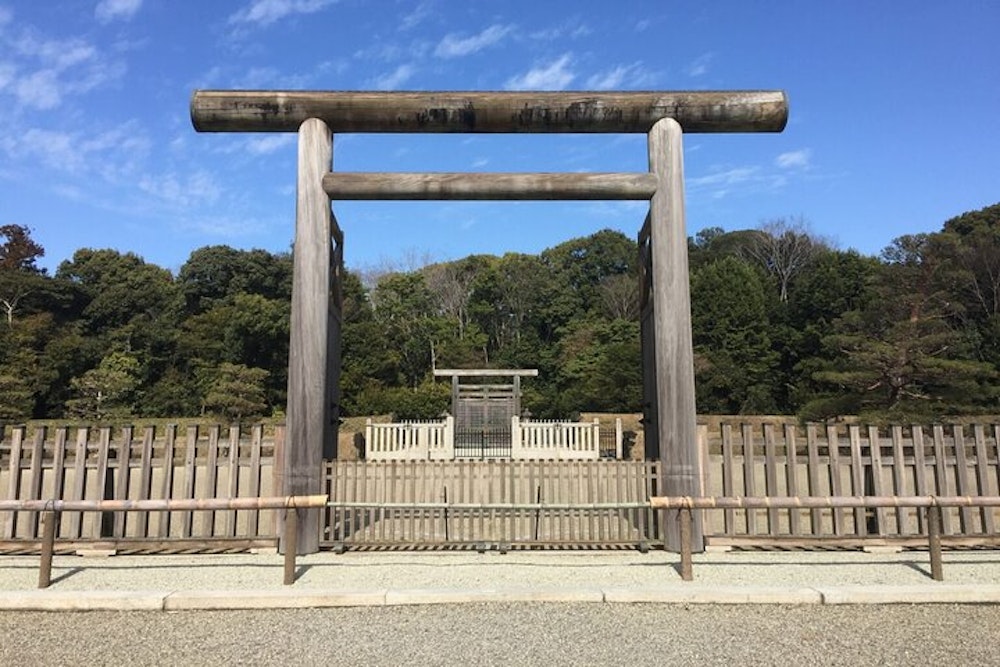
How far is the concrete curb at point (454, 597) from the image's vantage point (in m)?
4.18

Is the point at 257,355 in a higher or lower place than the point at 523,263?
lower

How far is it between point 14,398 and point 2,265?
19.6m

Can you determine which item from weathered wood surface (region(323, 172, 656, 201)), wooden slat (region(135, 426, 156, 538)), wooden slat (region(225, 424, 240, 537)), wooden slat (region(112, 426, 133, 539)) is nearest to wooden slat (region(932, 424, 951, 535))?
weathered wood surface (region(323, 172, 656, 201))

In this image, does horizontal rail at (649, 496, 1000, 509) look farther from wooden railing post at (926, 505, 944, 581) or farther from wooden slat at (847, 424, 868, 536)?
wooden slat at (847, 424, 868, 536)

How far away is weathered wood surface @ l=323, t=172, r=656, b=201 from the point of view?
20.0ft

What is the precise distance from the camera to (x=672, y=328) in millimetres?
5883

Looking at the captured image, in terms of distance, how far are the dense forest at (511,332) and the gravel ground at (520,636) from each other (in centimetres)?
1445

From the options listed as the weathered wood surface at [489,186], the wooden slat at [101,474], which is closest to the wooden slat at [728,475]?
the weathered wood surface at [489,186]

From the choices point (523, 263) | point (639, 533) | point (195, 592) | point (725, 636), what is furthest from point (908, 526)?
point (523, 263)

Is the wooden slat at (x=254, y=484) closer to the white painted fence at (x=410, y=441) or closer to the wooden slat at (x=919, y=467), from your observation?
the wooden slat at (x=919, y=467)

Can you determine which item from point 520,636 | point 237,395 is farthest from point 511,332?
point 520,636

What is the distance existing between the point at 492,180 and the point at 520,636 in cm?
425

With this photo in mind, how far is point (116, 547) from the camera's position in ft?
18.7

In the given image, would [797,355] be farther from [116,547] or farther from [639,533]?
[116,547]
